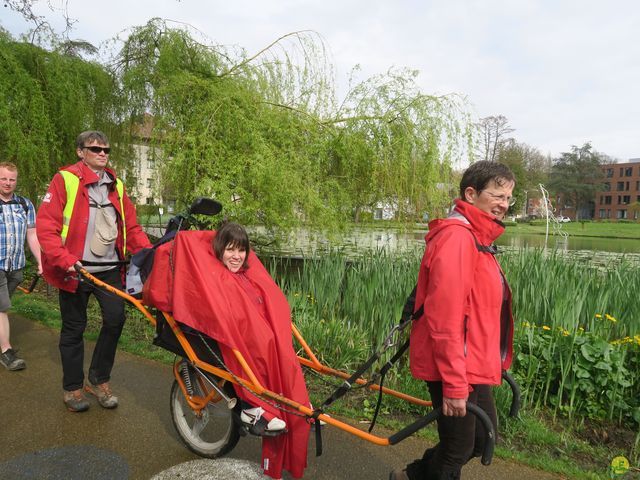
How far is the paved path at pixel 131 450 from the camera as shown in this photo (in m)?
2.74

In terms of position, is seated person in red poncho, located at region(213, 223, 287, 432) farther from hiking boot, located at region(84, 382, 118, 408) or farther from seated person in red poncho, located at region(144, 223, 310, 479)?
hiking boot, located at region(84, 382, 118, 408)

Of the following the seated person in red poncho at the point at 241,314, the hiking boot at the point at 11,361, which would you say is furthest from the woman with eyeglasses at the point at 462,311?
the hiking boot at the point at 11,361

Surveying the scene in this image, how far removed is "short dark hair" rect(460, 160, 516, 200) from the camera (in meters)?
2.08

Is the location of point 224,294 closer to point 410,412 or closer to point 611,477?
point 410,412

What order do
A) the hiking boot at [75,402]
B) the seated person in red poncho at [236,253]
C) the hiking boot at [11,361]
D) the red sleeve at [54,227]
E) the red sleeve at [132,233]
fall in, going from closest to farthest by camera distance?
1. the seated person in red poncho at [236,253]
2. the red sleeve at [54,227]
3. the hiking boot at [75,402]
4. the red sleeve at [132,233]
5. the hiking boot at [11,361]

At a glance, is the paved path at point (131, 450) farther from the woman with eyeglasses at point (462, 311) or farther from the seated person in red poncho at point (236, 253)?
the seated person in red poncho at point (236, 253)

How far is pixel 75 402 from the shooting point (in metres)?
3.45

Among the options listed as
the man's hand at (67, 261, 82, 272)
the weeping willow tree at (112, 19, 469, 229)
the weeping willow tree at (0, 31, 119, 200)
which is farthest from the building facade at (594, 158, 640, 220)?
the man's hand at (67, 261, 82, 272)

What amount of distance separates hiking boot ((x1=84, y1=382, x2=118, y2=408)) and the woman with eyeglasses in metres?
2.42

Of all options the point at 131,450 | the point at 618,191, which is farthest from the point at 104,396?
the point at 618,191

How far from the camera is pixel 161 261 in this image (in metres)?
2.73

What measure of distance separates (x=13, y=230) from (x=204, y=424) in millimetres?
2715

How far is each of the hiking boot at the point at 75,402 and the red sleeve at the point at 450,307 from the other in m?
2.71

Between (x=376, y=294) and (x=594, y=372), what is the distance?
6.57ft
